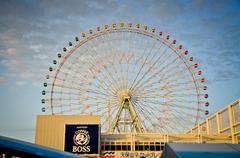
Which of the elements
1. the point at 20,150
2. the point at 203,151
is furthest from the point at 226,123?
the point at 20,150

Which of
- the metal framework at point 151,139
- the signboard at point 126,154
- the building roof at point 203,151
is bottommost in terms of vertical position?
the signboard at point 126,154

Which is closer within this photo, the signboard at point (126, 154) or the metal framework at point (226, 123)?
the metal framework at point (226, 123)

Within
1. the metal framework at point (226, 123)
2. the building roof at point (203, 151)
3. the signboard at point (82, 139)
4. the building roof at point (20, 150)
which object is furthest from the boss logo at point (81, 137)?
the building roof at point (20, 150)

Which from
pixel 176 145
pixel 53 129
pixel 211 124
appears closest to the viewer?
pixel 176 145

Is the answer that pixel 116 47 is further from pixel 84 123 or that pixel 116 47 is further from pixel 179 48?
pixel 84 123

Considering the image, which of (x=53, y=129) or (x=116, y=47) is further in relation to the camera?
(x=116, y=47)

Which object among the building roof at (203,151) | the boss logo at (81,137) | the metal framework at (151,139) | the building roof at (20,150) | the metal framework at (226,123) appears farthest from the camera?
the metal framework at (151,139)

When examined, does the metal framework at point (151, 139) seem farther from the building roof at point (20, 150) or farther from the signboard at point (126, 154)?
the building roof at point (20, 150)

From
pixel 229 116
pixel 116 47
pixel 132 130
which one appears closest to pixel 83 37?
pixel 116 47

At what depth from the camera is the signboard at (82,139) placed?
31.9m

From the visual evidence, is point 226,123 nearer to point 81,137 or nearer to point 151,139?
point 151,139

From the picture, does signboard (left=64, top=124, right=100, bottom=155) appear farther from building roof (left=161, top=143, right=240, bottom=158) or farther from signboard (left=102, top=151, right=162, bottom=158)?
building roof (left=161, top=143, right=240, bottom=158)

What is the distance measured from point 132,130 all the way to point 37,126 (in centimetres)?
1121

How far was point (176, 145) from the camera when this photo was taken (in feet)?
16.6
